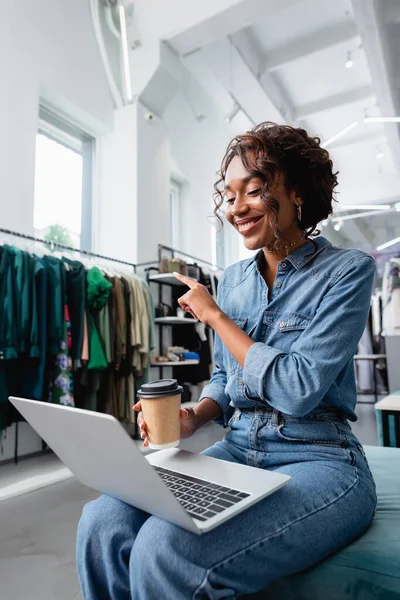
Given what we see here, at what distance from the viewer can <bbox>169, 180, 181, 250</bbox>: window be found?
19.7 feet

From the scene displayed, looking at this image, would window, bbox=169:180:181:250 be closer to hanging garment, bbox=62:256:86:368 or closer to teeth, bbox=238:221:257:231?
hanging garment, bbox=62:256:86:368

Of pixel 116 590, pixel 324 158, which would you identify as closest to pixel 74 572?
pixel 116 590

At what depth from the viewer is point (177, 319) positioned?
4371 millimetres

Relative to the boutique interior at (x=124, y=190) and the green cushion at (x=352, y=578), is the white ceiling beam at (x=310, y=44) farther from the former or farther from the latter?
the green cushion at (x=352, y=578)

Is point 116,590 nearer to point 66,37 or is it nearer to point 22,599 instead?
point 22,599

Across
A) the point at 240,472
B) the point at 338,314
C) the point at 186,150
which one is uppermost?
the point at 186,150

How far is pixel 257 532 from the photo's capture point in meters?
0.66

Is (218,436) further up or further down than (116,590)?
further down

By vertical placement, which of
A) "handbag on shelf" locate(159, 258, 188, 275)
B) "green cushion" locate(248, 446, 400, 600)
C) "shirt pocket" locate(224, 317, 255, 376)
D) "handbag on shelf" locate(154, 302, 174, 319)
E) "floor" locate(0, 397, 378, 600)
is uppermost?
"handbag on shelf" locate(159, 258, 188, 275)

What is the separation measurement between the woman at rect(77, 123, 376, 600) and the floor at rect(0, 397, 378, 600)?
0.84 m

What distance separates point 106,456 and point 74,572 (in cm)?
115

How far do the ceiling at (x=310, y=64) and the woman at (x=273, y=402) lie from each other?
12.4 feet

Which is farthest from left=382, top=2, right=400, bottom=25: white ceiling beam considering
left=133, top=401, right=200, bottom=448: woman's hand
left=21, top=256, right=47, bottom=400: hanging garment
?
left=133, top=401, right=200, bottom=448: woman's hand

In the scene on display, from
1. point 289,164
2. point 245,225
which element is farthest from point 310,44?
point 245,225
